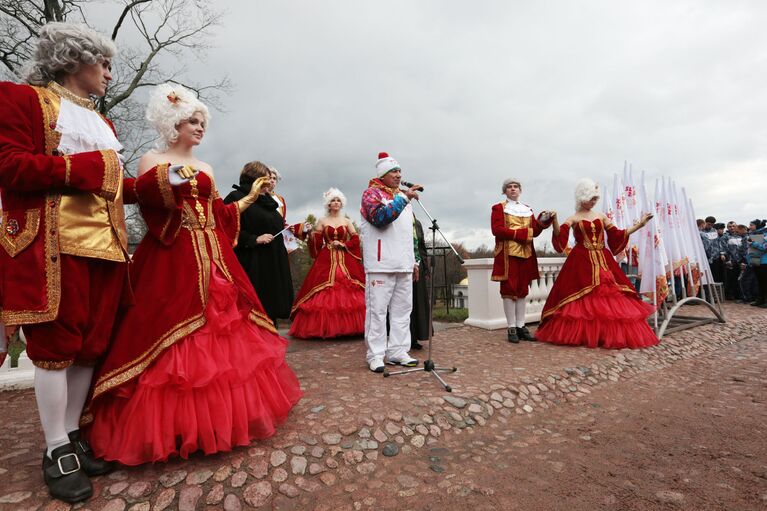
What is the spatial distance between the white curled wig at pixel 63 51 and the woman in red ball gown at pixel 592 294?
16.8 feet

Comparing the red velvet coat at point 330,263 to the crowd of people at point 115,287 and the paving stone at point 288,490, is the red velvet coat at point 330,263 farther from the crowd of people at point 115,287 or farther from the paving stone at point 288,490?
the paving stone at point 288,490

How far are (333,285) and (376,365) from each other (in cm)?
226

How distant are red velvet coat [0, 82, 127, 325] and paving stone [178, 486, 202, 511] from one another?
3.49 ft

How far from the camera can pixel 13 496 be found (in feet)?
6.75

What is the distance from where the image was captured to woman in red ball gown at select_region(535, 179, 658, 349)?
531 cm

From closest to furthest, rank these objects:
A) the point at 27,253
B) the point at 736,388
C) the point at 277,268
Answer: the point at 27,253, the point at 736,388, the point at 277,268

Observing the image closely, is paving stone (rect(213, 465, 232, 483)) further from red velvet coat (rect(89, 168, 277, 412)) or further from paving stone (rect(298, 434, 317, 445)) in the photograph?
red velvet coat (rect(89, 168, 277, 412))

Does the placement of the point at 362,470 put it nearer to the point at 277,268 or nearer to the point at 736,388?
the point at 277,268

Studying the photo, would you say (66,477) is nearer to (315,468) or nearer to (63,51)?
(315,468)

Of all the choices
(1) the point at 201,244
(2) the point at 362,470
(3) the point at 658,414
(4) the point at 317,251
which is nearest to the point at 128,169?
(4) the point at 317,251

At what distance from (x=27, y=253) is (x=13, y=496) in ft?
3.95

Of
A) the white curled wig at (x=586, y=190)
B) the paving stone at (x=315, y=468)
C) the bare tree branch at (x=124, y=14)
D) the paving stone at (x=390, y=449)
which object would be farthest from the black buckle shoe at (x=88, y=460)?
the bare tree branch at (x=124, y=14)

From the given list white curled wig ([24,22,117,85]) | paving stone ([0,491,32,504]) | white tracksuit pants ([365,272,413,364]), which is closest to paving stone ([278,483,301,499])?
paving stone ([0,491,32,504])

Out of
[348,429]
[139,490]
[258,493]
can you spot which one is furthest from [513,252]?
[139,490]
